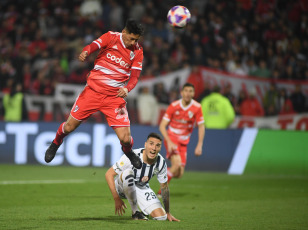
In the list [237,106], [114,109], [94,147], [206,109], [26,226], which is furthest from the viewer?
[237,106]

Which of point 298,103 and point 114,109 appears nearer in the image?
point 114,109

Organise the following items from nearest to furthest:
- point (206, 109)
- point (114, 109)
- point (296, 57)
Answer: point (114, 109), point (206, 109), point (296, 57)

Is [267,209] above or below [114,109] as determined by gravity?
below

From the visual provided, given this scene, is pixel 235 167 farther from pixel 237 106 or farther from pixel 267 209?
pixel 267 209

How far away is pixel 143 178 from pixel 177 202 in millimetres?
2446

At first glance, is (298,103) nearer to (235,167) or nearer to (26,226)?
(235,167)

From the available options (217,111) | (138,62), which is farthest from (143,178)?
(217,111)

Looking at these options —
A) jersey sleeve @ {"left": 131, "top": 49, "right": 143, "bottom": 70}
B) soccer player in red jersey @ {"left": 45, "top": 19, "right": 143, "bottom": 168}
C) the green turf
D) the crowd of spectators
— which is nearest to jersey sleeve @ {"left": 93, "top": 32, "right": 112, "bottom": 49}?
soccer player in red jersey @ {"left": 45, "top": 19, "right": 143, "bottom": 168}

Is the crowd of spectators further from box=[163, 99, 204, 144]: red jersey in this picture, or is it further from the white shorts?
the white shorts

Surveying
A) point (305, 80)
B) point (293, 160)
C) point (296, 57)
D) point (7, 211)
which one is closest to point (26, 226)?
point (7, 211)

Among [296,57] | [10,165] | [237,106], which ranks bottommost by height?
[10,165]

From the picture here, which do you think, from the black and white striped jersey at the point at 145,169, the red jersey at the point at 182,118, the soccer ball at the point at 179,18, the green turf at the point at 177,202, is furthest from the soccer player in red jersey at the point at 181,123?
the black and white striped jersey at the point at 145,169

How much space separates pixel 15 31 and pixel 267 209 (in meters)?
14.4

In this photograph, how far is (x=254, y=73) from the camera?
18.9 m
